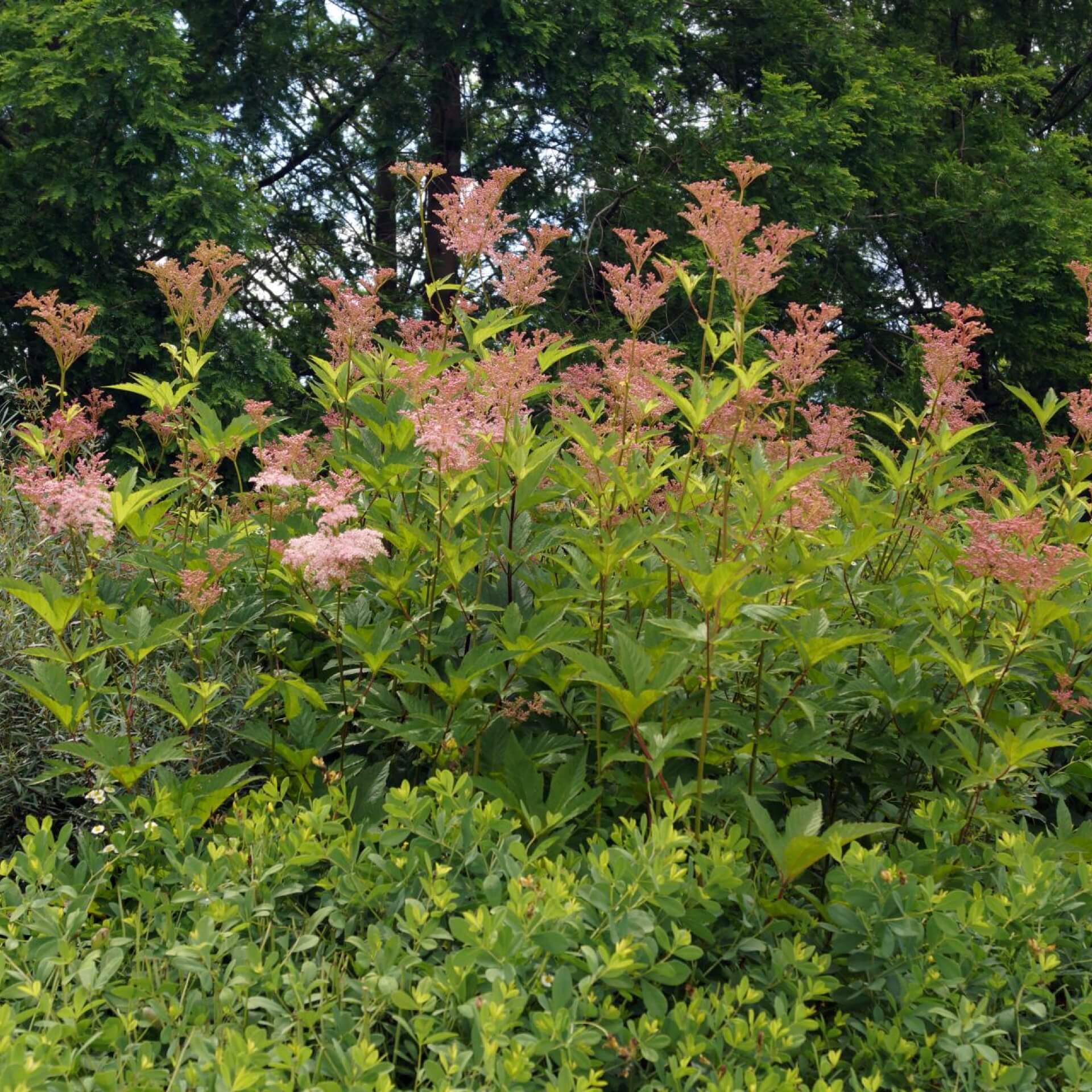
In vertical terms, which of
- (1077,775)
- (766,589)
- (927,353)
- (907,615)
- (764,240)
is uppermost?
(764,240)

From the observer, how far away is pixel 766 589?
2.48 meters

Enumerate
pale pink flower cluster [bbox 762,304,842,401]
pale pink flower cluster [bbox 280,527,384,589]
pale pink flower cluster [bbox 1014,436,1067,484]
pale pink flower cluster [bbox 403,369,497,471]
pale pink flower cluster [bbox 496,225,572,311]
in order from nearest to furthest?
1. pale pink flower cluster [bbox 280,527,384,589]
2. pale pink flower cluster [bbox 403,369,497,471]
3. pale pink flower cluster [bbox 762,304,842,401]
4. pale pink flower cluster [bbox 496,225,572,311]
5. pale pink flower cluster [bbox 1014,436,1067,484]

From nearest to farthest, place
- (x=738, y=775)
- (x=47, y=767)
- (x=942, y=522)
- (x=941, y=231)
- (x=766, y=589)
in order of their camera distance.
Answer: (x=766, y=589) < (x=738, y=775) < (x=47, y=767) < (x=942, y=522) < (x=941, y=231)

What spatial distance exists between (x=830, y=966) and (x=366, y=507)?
5.81 ft

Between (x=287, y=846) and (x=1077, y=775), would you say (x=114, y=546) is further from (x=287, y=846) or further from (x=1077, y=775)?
(x=1077, y=775)

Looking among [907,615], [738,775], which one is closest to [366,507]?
[738,775]

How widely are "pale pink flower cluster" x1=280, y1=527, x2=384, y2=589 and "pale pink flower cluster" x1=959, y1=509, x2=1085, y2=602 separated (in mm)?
1361

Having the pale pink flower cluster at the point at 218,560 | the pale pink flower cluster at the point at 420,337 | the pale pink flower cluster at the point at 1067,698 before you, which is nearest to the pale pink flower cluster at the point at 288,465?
the pale pink flower cluster at the point at 218,560

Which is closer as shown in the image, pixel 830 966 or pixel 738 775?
pixel 830 966

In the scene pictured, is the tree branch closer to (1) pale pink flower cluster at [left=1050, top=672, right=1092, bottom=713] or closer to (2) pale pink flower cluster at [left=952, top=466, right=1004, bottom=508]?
(2) pale pink flower cluster at [left=952, top=466, right=1004, bottom=508]

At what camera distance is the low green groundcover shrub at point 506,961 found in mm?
1863

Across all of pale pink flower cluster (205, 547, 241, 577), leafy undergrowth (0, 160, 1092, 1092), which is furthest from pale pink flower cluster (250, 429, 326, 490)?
pale pink flower cluster (205, 547, 241, 577)

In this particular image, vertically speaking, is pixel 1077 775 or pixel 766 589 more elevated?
pixel 766 589

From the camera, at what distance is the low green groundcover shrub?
6.11 feet
